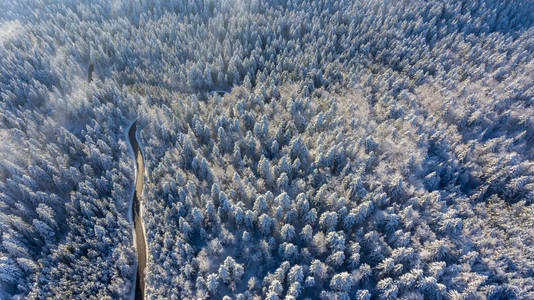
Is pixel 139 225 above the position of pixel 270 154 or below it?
below

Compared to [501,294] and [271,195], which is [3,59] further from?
[501,294]

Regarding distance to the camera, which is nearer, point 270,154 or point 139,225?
point 139,225

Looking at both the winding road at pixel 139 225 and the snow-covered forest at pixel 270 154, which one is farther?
the winding road at pixel 139 225

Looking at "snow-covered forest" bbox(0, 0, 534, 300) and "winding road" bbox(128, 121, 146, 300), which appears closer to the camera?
"snow-covered forest" bbox(0, 0, 534, 300)
